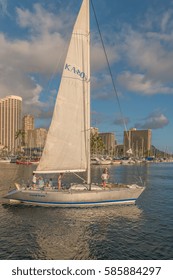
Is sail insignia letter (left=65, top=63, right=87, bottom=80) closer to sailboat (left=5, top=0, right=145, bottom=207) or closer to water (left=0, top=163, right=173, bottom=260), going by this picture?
sailboat (left=5, top=0, right=145, bottom=207)

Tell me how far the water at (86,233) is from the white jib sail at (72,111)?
4936mm

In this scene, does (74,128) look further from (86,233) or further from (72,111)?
(86,233)

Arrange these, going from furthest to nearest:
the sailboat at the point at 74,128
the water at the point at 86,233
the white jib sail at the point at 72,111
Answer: the white jib sail at the point at 72,111
the sailboat at the point at 74,128
the water at the point at 86,233

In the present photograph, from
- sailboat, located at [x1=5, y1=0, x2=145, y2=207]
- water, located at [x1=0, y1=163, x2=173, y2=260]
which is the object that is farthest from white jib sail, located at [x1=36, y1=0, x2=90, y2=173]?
water, located at [x1=0, y1=163, x2=173, y2=260]

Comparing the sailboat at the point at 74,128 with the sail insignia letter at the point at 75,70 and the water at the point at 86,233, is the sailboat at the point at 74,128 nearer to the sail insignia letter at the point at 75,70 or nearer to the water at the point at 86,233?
the sail insignia letter at the point at 75,70

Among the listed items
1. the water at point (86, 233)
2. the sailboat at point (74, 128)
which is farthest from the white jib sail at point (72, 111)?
the water at point (86, 233)

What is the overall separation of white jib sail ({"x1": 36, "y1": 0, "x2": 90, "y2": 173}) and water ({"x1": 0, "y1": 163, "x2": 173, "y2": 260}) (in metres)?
4.94

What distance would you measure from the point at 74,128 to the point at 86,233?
11457 millimetres

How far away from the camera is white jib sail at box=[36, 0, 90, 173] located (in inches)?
1012

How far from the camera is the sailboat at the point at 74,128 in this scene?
2539 cm

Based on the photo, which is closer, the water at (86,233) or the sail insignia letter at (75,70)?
the water at (86,233)

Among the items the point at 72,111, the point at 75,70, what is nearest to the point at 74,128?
the point at 72,111

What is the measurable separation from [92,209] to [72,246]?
8501mm

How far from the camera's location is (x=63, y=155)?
2600 cm
